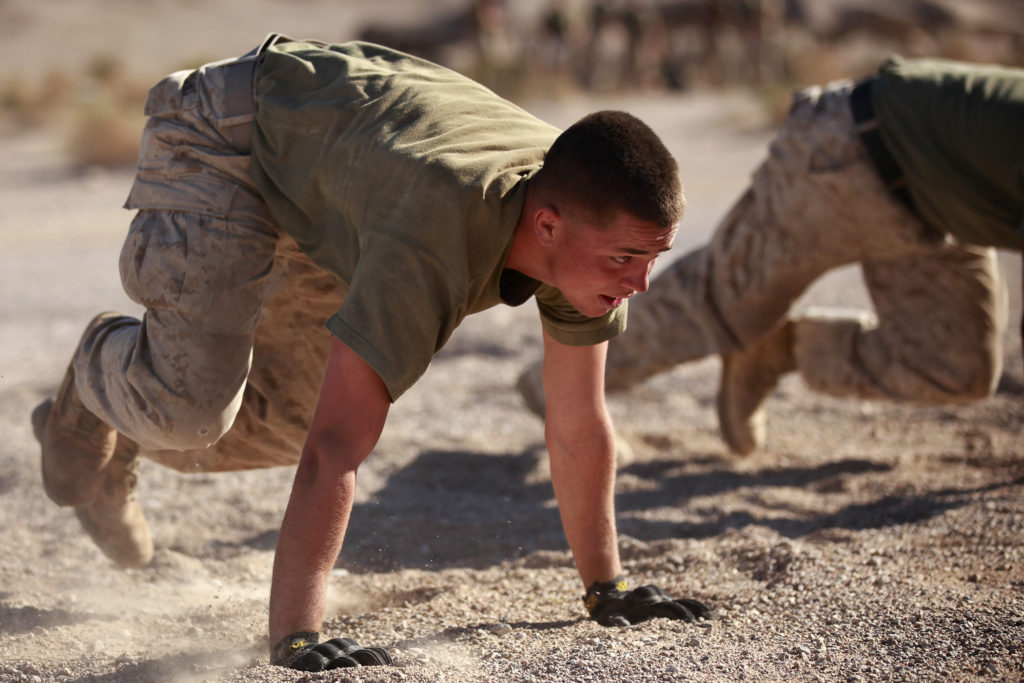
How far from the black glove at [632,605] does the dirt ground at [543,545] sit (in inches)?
1.9

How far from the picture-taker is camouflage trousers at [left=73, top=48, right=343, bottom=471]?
2432mm

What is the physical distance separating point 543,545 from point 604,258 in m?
1.44

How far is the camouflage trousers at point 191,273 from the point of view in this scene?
2432 millimetres

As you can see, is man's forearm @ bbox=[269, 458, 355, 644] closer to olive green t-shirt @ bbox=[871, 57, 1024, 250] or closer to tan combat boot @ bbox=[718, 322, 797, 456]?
olive green t-shirt @ bbox=[871, 57, 1024, 250]

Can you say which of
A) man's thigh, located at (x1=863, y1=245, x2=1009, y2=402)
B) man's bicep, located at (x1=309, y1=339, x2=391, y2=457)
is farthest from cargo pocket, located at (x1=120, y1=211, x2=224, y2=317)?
man's thigh, located at (x1=863, y1=245, x2=1009, y2=402)

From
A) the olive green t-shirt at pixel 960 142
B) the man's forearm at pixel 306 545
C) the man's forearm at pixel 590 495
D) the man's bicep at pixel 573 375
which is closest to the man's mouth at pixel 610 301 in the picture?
the man's bicep at pixel 573 375

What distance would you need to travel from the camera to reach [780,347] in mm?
4250

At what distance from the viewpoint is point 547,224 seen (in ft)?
7.01

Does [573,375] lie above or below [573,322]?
below

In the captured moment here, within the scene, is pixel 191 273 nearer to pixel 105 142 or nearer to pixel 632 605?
pixel 632 605

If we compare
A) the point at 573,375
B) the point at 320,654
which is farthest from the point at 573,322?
the point at 320,654

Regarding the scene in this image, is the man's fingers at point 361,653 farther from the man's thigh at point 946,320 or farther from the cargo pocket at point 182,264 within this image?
the man's thigh at point 946,320

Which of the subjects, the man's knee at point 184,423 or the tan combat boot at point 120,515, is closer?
the man's knee at point 184,423

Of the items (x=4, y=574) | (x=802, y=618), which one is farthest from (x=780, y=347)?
(x=4, y=574)
